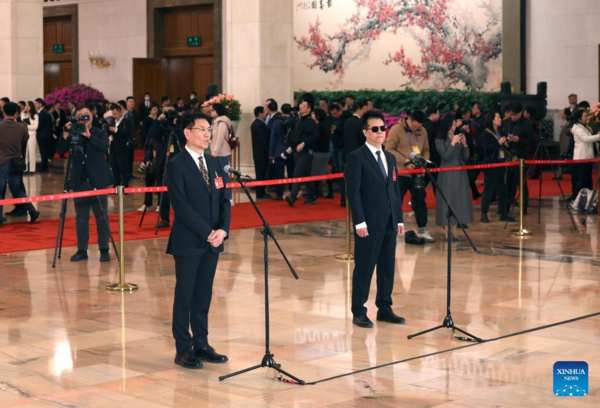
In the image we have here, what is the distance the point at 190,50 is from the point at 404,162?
17535 millimetres

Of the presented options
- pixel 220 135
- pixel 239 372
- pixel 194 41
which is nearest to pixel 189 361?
pixel 239 372

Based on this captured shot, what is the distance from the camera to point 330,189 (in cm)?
1739

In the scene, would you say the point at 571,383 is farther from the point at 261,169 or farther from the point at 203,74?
the point at 203,74

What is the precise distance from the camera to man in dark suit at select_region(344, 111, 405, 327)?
774 cm

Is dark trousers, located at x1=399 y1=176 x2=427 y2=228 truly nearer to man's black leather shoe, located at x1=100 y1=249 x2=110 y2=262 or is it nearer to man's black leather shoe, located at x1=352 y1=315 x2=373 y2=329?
man's black leather shoe, located at x1=100 y1=249 x2=110 y2=262

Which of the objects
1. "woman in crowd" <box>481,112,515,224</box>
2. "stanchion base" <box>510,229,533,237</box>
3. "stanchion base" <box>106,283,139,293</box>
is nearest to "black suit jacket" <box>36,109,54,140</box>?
"woman in crowd" <box>481,112,515,224</box>

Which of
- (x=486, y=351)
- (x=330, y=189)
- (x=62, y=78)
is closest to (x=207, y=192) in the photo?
(x=486, y=351)

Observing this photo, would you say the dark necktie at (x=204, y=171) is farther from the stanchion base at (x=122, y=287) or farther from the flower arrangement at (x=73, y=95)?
the flower arrangement at (x=73, y=95)

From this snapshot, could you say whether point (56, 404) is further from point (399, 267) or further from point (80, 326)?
point (399, 267)

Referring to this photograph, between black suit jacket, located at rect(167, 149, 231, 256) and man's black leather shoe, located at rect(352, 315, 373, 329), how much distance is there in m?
1.71

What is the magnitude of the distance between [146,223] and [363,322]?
6.94 m

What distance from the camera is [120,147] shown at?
17000mm

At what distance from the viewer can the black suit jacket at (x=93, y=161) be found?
10664mm

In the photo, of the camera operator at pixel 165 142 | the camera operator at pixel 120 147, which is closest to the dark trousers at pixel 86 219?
the camera operator at pixel 165 142
